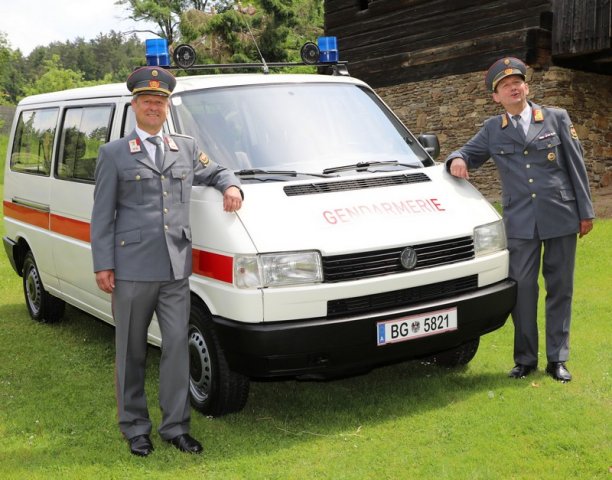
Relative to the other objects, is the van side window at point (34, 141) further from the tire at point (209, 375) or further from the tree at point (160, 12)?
the tree at point (160, 12)

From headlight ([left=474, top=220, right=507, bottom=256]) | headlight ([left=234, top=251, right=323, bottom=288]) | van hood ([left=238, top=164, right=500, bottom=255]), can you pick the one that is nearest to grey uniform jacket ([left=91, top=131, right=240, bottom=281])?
headlight ([left=234, top=251, right=323, bottom=288])

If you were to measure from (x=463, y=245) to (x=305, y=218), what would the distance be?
1.02m

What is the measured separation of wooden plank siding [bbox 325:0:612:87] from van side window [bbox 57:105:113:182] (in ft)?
35.0

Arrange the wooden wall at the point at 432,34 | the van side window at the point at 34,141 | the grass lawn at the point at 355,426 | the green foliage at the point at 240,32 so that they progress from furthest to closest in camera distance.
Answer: the green foliage at the point at 240,32
the wooden wall at the point at 432,34
the van side window at the point at 34,141
the grass lawn at the point at 355,426

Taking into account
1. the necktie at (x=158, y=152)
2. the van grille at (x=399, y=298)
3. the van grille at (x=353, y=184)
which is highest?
the necktie at (x=158, y=152)

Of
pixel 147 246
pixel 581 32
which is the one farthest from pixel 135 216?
pixel 581 32

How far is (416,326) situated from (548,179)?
1.51 m

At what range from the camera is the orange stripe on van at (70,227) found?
5.75 metres

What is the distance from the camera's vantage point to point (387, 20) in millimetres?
19250

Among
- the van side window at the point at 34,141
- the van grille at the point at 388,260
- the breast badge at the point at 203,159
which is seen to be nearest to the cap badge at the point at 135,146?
the breast badge at the point at 203,159

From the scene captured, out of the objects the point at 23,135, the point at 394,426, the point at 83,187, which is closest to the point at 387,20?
the point at 23,135

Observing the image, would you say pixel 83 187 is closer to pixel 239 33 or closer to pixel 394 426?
pixel 394 426

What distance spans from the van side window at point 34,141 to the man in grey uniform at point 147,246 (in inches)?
107

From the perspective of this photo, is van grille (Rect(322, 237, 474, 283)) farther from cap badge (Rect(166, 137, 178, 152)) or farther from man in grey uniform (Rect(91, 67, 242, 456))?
cap badge (Rect(166, 137, 178, 152))
